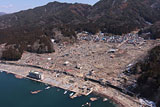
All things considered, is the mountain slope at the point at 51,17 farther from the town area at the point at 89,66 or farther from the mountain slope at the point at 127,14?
the town area at the point at 89,66

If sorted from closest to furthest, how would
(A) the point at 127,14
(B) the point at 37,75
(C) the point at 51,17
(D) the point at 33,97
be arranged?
(D) the point at 33,97, (B) the point at 37,75, (A) the point at 127,14, (C) the point at 51,17

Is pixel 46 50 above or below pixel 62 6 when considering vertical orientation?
below

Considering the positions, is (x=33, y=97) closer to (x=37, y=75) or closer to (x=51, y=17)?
(x=37, y=75)

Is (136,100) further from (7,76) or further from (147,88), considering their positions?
(7,76)

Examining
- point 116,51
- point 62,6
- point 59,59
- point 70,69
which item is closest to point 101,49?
point 116,51

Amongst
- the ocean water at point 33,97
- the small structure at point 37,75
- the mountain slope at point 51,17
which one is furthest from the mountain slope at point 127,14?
the ocean water at point 33,97

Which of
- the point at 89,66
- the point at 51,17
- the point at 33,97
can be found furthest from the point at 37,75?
the point at 51,17

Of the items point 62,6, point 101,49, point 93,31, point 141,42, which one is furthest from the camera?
point 62,6
